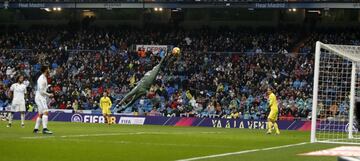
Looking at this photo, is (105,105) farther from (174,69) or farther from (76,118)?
(174,69)

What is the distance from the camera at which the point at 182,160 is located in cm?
1277

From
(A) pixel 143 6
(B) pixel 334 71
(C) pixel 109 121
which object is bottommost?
(C) pixel 109 121

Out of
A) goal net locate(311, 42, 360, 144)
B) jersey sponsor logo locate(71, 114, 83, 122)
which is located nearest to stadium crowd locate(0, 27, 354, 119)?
jersey sponsor logo locate(71, 114, 83, 122)

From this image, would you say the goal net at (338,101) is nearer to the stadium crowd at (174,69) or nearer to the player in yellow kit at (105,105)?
the stadium crowd at (174,69)

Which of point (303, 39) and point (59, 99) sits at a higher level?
point (303, 39)

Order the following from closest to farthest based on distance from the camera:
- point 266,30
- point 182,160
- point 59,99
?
point 182,160
point 59,99
point 266,30

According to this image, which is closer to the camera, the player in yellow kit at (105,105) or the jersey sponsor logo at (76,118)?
the player in yellow kit at (105,105)

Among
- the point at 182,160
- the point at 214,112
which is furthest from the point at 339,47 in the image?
the point at 214,112

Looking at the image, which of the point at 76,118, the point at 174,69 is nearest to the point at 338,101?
the point at 76,118

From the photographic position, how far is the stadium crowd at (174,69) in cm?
4334

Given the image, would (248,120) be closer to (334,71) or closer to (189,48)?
(334,71)

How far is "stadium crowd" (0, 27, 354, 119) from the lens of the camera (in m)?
43.3

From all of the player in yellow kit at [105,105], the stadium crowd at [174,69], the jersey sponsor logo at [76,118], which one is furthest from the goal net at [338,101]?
the jersey sponsor logo at [76,118]

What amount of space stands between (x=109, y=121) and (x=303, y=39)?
18805 mm
